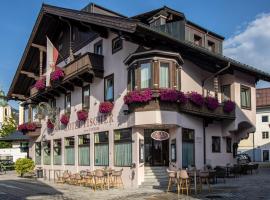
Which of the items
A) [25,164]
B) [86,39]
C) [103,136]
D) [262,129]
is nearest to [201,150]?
[103,136]

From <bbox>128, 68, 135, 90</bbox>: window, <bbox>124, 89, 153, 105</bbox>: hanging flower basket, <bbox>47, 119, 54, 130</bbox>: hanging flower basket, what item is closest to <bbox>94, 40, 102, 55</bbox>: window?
<bbox>128, 68, 135, 90</bbox>: window

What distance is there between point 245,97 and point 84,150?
1118 cm

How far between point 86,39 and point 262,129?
143 ft

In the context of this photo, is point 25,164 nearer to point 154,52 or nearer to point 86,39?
point 86,39

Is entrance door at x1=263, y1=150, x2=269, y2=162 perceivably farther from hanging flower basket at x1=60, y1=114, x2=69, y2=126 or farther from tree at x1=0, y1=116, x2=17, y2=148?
hanging flower basket at x1=60, y1=114, x2=69, y2=126

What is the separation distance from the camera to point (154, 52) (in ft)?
69.9

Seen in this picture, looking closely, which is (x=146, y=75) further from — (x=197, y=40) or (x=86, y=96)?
(x=197, y=40)

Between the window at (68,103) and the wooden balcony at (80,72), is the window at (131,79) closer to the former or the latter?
the wooden balcony at (80,72)

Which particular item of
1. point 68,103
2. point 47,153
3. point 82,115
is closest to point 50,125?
point 47,153

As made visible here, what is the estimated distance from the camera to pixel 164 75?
71.6 ft

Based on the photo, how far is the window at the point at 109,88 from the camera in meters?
24.7

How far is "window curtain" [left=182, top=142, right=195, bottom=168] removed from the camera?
22875 mm

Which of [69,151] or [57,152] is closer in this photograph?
[69,151]

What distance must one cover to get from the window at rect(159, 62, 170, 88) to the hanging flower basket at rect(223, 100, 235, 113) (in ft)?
17.8
